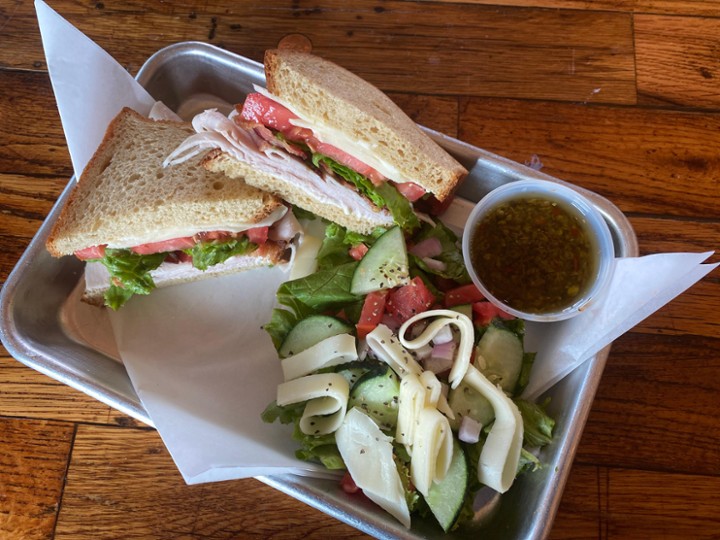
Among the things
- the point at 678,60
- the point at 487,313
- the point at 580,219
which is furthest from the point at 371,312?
the point at 678,60

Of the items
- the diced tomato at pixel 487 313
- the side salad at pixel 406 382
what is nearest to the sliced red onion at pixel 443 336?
the side salad at pixel 406 382

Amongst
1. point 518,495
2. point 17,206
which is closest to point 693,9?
point 518,495

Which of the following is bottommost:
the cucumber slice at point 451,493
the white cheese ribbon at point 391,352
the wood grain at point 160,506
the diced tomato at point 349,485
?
the wood grain at point 160,506

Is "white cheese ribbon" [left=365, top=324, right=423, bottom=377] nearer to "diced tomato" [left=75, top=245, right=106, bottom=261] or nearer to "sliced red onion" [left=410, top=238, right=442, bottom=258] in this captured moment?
"sliced red onion" [left=410, top=238, right=442, bottom=258]

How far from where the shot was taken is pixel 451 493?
1.43m

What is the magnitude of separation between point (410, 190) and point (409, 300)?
33 centimetres

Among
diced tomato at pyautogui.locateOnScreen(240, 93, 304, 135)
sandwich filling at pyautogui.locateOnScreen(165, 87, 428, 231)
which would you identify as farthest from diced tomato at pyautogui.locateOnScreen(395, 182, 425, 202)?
diced tomato at pyautogui.locateOnScreen(240, 93, 304, 135)

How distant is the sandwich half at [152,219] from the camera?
165 centimetres

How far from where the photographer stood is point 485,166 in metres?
1.72

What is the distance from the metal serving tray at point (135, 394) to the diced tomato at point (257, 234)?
498 mm

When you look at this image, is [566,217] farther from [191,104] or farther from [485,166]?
[191,104]

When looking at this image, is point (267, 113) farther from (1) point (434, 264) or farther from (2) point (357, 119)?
(1) point (434, 264)

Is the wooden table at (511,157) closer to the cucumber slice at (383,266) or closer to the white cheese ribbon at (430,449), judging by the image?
the white cheese ribbon at (430,449)

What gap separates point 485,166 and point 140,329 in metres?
1.22
